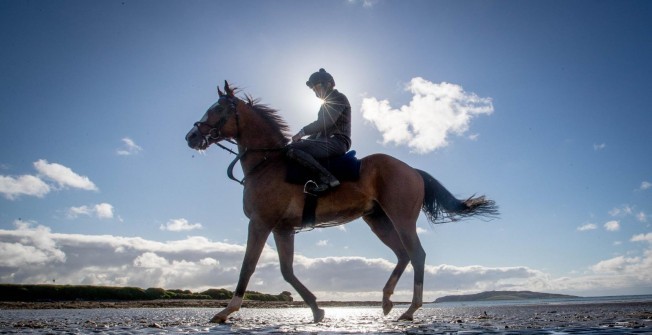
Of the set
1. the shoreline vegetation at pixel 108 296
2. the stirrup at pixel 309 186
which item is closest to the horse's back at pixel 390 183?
the stirrup at pixel 309 186

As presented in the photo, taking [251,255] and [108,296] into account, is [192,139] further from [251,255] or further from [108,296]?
[108,296]

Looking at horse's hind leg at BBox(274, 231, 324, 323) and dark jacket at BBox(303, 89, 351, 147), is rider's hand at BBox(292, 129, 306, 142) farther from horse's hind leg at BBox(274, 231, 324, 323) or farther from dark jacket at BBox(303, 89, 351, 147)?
horse's hind leg at BBox(274, 231, 324, 323)

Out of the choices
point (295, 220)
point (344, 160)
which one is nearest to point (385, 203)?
point (344, 160)

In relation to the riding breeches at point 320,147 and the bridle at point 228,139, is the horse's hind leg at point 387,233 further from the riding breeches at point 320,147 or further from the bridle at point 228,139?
the bridle at point 228,139

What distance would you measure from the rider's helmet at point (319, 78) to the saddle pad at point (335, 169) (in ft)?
4.73

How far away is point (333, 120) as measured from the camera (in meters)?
7.65

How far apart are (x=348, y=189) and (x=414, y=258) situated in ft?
4.99

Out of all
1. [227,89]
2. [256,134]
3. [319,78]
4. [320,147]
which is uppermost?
[319,78]

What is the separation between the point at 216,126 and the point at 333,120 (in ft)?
6.56

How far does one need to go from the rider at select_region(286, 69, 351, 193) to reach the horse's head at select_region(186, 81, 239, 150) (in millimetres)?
1152

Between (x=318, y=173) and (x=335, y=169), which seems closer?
(x=318, y=173)

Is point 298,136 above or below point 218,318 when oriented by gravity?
above

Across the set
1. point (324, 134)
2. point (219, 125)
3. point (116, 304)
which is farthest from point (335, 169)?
point (116, 304)

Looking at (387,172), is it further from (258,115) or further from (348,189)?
(258,115)
